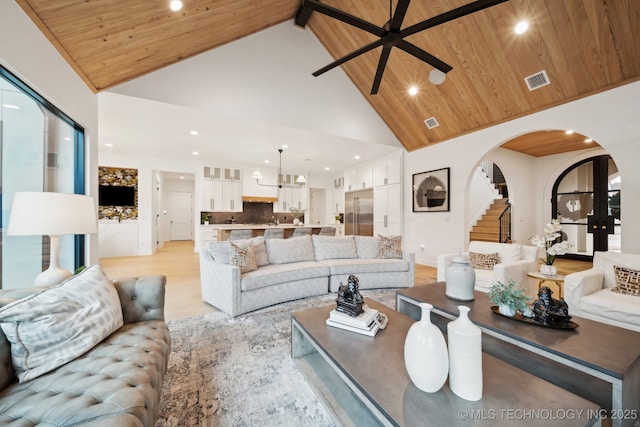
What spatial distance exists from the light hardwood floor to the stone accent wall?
1.11 m

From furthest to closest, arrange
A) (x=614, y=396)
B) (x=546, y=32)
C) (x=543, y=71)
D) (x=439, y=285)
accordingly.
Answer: (x=543, y=71), (x=546, y=32), (x=439, y=285), (x=614, y=396)

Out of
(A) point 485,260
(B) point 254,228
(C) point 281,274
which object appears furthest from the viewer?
Result: (B) point 254,228

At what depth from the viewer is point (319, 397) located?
55.4 inches

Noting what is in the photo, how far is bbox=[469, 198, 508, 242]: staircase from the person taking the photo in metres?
6.65

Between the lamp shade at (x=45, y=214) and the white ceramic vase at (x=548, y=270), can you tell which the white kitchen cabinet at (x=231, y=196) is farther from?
the white ceramic vase at (x=548, y=270)

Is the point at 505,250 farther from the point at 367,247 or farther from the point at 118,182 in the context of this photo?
the point at 118,182

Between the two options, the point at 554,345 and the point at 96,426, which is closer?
the point at 96,426

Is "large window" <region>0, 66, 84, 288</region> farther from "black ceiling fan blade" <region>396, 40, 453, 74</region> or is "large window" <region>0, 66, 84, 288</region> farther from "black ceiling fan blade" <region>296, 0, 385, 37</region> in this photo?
"black ceiling fan blade" <region>396, 40, 453, 74</region>

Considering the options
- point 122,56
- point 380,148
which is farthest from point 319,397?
point 380,148

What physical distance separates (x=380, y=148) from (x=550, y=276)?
417cm

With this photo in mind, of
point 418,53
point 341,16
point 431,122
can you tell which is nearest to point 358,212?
point 431,122

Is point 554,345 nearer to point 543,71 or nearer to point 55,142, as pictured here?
point 543,71

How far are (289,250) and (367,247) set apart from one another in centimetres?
129

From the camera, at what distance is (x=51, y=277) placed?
1.63 meters
